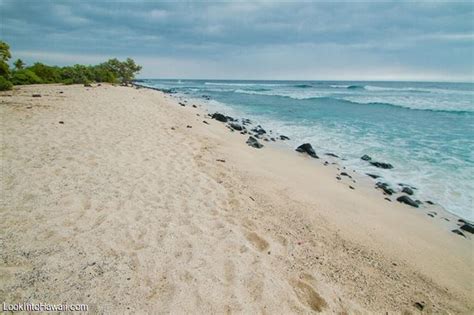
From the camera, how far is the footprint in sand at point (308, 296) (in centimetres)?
292

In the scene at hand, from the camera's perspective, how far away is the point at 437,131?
1638 cm

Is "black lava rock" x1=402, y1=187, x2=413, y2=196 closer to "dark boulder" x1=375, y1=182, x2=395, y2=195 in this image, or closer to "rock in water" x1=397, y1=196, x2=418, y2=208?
"dark boulder" x1=375, y1=182, x2=395, y2=195

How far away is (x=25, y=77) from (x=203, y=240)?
2782cm

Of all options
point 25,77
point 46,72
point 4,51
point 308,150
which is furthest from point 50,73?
point 308,150

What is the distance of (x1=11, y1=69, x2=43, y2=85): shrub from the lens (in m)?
22.6

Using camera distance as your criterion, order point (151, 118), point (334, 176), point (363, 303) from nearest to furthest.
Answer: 1. point (363, 303)
2. point (334, 176)
3. point (151, 118)

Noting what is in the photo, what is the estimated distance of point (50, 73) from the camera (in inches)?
1079

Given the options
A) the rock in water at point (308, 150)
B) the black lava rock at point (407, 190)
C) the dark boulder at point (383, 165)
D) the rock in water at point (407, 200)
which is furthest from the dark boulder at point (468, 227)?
the rock in water at point (308, 150)

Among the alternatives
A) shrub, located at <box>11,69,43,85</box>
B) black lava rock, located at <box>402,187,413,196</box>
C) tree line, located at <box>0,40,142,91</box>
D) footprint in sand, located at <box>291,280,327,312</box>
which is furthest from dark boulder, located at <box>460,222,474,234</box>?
shrub, located at <box>11,69,43,85</box>

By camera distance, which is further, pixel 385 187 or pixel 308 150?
pixel 308 150

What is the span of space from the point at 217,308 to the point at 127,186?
317cm

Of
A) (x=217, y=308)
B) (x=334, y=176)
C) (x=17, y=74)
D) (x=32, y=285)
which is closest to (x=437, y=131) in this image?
(x=334, y=176)

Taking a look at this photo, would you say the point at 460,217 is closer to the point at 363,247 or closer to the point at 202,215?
the point at 363,247

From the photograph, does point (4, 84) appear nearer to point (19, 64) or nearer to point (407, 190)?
point (19, 64)
